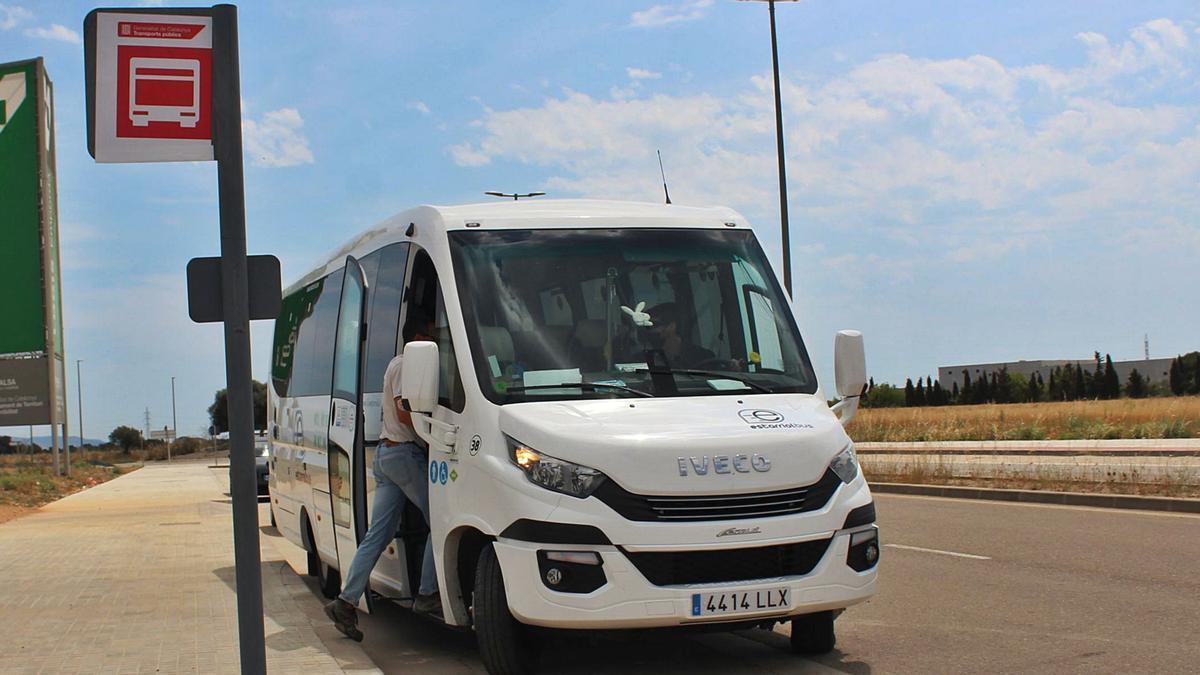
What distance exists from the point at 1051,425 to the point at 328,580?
32900mm

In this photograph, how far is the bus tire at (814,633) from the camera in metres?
7.71

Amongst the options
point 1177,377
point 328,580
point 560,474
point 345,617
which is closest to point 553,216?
point 560,474

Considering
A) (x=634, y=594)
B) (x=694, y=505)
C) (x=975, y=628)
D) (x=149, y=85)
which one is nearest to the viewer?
(x=149, y=85)

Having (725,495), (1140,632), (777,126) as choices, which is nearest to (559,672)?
(725,495)

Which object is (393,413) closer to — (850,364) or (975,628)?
(850,364)

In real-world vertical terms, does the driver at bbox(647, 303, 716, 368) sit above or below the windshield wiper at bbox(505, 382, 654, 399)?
above

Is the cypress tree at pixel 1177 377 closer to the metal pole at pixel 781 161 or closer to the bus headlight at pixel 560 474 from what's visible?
the metal pole at pixel 781 161

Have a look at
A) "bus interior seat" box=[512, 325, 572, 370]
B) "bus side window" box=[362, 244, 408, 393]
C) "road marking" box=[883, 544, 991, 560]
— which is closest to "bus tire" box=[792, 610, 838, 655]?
"bus interior seat" box=[512, 325, 572, 370]

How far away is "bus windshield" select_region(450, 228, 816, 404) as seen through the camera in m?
7.47

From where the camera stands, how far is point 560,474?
6695 mm

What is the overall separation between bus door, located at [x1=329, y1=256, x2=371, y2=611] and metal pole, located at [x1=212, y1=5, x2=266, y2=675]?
2894 millimetres

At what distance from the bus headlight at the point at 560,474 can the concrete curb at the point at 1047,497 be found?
36.7 ft

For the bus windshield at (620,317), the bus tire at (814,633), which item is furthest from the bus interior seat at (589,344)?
the bus tire at (814,633)

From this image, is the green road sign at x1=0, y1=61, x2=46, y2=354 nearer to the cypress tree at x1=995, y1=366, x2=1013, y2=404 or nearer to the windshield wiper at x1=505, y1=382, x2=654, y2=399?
the windshield wiper at x1=505, y1=382, x2=654, y2=399
